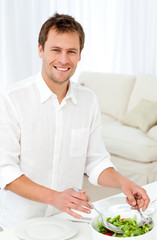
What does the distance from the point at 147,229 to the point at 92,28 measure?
4544 mm

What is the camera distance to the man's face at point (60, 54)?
1.57m

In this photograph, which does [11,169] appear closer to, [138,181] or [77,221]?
[77,221]

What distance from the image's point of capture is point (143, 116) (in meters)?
3.90

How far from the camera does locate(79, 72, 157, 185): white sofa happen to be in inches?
136

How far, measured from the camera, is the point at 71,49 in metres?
1.59

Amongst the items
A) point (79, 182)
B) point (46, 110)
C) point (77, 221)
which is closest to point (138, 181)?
point (79, 182)

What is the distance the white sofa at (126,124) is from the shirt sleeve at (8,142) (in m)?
2.04

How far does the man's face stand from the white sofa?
1.98m

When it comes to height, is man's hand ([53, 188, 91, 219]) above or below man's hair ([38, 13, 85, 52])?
below

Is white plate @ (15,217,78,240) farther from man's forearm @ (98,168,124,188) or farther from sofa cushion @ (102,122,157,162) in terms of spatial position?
sofa cushion @ (102,122,157,162)

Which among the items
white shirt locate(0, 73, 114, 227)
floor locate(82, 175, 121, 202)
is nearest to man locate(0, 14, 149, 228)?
white shirt locate(0, 73, 114, 227)

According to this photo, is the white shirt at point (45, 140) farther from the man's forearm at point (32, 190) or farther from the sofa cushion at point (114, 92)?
the sofa cushion at point (114, 92)

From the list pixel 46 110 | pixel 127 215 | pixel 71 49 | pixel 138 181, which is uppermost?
pixel 71 49

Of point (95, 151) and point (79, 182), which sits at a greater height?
point (95, 151)
